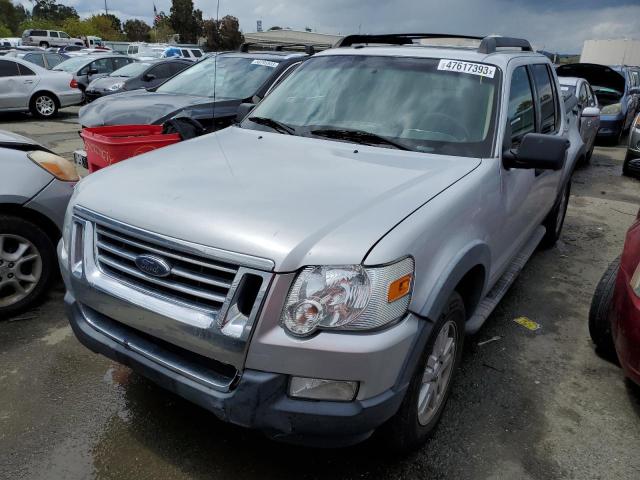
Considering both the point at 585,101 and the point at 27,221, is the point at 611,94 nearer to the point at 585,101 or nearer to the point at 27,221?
the point at 585,101

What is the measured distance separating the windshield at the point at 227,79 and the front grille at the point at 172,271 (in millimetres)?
4349

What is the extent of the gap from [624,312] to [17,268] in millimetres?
3618

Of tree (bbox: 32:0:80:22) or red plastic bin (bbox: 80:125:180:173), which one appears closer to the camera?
red plastic bin (bbox: 80:125:180:173)

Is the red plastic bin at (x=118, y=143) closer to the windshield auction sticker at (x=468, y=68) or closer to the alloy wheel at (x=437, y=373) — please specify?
the windshield auction sticker at (x=468, y=68)

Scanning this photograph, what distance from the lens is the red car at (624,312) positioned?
2.46 metres

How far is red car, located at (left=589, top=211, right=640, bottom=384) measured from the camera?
246cm

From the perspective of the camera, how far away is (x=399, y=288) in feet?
6.19

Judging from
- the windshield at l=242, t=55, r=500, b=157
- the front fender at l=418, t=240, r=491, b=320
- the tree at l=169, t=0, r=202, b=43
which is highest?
the tree at l=169, t=0, r=202, b=43

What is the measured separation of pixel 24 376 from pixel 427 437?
224cm

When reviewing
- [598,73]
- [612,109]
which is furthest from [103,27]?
[612,109]

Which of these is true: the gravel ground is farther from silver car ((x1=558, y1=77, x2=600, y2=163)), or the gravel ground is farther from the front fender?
silver car ((x1=558, y1=77, x2=600, y2=163))

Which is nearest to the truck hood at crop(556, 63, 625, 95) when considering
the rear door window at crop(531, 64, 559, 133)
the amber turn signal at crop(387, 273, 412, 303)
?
the rear door window at crop(531, 64, 559, 133)

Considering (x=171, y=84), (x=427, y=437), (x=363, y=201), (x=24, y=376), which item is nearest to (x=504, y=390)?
(x=427, y=437)

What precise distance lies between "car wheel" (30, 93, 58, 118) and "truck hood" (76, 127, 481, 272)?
1247 centimetres
